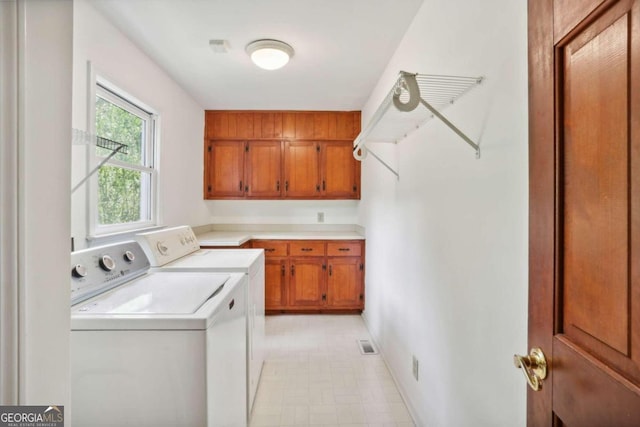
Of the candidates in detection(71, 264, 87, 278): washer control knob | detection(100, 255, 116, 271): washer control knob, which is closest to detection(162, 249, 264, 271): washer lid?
detection(100, 255, 116, 271): washer control knob

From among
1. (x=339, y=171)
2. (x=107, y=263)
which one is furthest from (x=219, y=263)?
(x=339, y=171)

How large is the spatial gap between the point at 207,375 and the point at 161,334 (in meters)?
0.20

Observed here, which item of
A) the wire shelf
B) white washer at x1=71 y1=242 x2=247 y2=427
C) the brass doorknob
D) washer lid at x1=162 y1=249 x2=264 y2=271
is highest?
the wire shelf

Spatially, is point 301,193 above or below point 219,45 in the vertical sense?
below

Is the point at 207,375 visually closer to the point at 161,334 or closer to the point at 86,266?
the point at 161,334

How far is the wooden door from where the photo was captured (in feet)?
1.43

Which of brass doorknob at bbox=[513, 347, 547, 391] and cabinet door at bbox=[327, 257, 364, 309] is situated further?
cabinet door at bbox=[327, 257, 364, 309]

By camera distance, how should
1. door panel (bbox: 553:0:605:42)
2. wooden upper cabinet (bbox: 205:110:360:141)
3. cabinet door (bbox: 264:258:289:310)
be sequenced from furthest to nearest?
wooden upper cabinet (bbox: 205:110:360:141) → cabinet door (bbox: 264:258:289:310) → door panel (bbox: 553:0:605:42)

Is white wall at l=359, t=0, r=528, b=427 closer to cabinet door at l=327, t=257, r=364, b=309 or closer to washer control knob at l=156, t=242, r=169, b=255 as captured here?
cabinet door at l=327, t=257, r=364, b=309

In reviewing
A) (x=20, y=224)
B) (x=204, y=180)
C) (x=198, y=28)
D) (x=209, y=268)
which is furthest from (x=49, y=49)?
(x=204, y=180)

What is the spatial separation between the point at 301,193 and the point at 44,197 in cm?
319

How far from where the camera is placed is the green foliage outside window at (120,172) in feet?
6.35

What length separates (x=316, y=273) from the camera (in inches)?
130

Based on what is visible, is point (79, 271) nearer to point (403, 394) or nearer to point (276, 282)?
point (403, 394)
